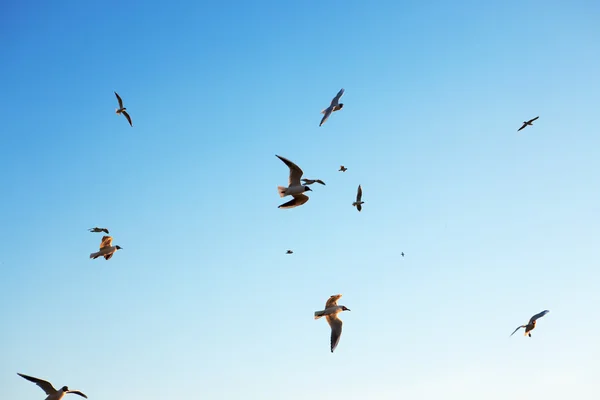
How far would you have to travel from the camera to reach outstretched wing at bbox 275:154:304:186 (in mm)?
21406

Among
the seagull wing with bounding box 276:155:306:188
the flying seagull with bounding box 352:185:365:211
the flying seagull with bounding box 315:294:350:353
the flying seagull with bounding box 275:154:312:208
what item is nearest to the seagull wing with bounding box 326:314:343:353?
the flying seagull with bounding box 315:294:350:353

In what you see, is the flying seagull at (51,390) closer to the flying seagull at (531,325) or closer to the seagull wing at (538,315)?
the flying seagull at (531,325)

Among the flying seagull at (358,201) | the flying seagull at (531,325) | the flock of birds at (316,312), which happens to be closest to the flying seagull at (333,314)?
the flock of birds at (316,312)

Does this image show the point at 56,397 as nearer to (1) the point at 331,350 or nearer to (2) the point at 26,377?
(2) the point at 26,377

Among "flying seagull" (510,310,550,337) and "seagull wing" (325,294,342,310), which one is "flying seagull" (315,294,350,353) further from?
"flying seagull" (510,310,550,337)

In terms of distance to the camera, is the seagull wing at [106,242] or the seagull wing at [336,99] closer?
the seagull wing at [106,242]

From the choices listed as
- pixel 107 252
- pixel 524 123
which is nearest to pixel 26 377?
pixel 107 252

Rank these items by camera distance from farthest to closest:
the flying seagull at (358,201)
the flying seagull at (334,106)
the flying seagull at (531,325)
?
the flying seagull at (358,201) < the flying seagull at (334,106) < the flying seagull at (531,325)

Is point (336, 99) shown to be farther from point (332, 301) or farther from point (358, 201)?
point (332, 301)

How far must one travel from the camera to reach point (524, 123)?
32.2 metres

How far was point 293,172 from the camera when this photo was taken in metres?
21.7

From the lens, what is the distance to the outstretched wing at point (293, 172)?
70.2 feet

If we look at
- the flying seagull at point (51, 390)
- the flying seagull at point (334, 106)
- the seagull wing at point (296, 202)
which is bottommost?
the flying seagull at point (51, 390)

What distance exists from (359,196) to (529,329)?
37.3 ft
